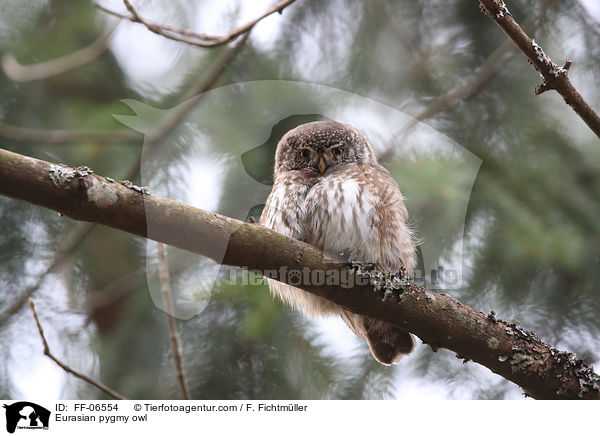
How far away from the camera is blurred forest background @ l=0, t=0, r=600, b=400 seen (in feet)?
8.93

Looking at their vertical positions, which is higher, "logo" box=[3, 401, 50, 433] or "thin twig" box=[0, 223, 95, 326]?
"thin twig" box=[0, 223, 95, 326]

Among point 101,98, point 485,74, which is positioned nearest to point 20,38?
point 101,98

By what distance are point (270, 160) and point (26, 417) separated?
1655 mm

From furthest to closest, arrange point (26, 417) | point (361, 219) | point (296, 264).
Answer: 1. point (361, 219)
2. point (26, 417)
3. point (296, 264)

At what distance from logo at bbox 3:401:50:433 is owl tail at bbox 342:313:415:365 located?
1.42 meters

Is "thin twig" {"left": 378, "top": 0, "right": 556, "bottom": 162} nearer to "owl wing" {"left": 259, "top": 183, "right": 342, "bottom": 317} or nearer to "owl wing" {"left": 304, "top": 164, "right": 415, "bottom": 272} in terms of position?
"owl wing" {"left": 304, "top": 164, "right": 415, "bottom": 272}

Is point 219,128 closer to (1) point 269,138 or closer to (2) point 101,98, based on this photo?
(1) point 269,138

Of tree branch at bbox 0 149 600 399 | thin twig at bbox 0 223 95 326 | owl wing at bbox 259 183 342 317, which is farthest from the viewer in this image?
thin twig at bbox 0 223 95 326

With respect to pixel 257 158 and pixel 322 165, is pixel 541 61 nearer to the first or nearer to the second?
pixel 322 165

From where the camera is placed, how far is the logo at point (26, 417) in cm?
213

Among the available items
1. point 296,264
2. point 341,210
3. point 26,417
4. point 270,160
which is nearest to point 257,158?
point 270,160

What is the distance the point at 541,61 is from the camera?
185cm

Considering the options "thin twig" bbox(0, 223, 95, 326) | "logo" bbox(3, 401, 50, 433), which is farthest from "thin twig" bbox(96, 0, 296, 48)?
"logo" bbox(3, 401, 50, 433)

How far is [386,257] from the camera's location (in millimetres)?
2590
